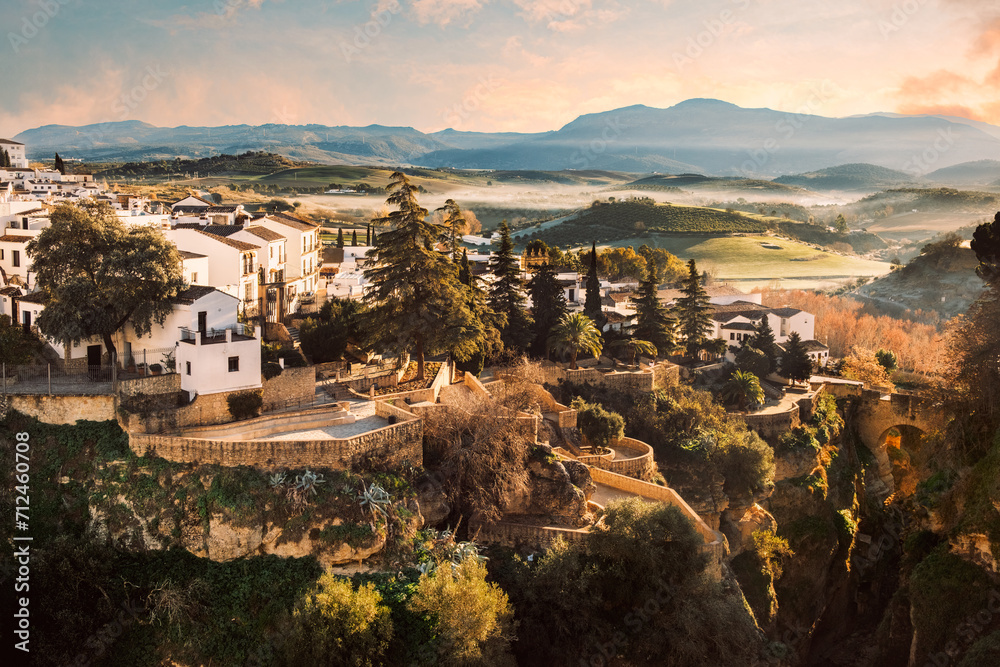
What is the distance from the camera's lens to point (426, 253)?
30.7 meters

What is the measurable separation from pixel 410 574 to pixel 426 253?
13161 mm

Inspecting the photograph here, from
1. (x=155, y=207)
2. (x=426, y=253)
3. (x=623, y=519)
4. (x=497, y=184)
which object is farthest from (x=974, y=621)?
(x=497, y=184)

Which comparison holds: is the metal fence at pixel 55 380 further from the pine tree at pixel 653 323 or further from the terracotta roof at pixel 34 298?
the pine tree at pixel 653 323

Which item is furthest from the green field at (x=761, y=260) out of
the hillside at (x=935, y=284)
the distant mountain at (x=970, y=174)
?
the distant mountain at (x=970, y=174)

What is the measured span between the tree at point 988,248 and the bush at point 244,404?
100 ft

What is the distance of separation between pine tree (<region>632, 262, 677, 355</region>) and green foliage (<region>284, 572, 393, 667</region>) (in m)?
26.0

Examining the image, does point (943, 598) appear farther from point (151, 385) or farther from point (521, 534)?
point (151, 385)

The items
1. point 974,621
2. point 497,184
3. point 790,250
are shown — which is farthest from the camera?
point 497,184

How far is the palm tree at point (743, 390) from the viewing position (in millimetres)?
40062

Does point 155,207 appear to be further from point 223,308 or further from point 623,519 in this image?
point 623,519

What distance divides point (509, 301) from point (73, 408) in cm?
1988

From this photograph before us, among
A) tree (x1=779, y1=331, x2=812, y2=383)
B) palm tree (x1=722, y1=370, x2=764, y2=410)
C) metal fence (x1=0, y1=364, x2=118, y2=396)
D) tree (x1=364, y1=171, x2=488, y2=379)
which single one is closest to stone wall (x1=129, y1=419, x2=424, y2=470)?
metal fence (x1=0, y1=364, x2=118, y2=396)

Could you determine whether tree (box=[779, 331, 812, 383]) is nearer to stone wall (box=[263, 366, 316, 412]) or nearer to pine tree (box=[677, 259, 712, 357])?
pine tree (box=[677, 259, 712, 357])

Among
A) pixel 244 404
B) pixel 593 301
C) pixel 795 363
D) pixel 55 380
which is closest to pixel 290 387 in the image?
pixel 244 404
